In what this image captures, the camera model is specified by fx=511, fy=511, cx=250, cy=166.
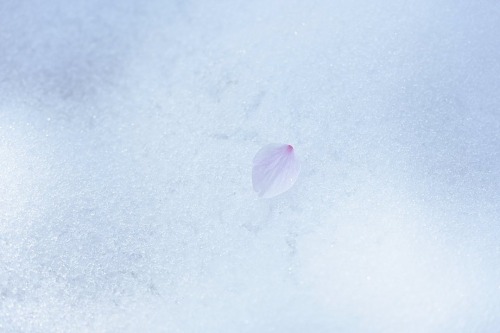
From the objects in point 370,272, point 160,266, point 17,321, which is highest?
point 370,272

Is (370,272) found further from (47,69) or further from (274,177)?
(47,69)

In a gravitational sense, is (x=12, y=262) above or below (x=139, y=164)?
below

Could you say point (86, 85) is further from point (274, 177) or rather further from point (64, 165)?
point (274, 177)

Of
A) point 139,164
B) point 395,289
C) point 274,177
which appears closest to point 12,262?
point 139,164
